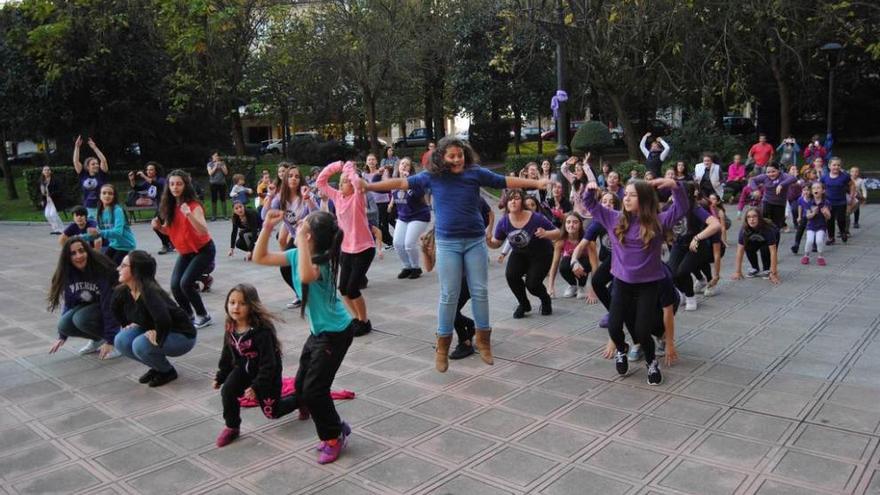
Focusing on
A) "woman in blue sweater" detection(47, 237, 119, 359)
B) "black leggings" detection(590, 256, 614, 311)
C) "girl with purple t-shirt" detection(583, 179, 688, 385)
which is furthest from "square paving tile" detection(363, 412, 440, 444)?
Answer: "woman in blue sweater" detection(47, 237, 119, 359)

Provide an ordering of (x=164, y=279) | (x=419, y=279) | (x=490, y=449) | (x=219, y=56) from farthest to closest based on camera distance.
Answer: (x=219, y=56) < (x=164, y=279) < (x=419, y=279) < (x=490, y=449)

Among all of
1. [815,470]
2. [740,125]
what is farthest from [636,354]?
[740,125]

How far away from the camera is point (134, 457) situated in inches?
185

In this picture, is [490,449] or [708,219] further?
[708,219]

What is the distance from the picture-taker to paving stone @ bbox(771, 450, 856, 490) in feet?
13.3

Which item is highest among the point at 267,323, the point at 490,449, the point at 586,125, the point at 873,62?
the point at 873,62

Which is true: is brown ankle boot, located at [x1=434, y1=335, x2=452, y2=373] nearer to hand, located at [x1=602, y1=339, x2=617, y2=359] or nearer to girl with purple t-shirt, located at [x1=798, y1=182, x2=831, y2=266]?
hand, located at [x1=602, y1=339, x2=617, y2=359]

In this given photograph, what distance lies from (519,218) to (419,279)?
117 inches

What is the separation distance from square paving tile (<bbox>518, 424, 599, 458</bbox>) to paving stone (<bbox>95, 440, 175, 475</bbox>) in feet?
7.51

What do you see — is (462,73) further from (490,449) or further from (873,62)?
(490,449)

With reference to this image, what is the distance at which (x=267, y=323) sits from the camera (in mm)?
4797

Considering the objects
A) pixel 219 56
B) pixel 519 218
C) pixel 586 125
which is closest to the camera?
pixel 519 218

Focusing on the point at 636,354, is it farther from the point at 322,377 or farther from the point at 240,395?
the point at 240,395

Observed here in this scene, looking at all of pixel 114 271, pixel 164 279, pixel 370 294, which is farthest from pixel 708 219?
pixel 164 279
